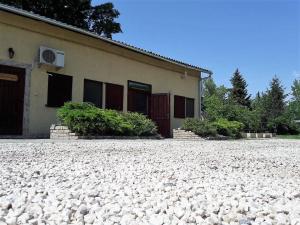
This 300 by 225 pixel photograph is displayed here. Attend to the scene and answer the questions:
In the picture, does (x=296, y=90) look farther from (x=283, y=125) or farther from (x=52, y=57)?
(x=52, y=57)

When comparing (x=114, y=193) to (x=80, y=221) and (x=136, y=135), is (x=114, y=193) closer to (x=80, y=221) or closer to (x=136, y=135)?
(x=80, y=221)

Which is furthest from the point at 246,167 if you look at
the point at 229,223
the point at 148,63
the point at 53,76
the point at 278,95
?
the point at 278,95

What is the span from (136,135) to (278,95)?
Result: 106 ft

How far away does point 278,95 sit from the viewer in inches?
1614

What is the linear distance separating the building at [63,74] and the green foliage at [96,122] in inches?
49.4

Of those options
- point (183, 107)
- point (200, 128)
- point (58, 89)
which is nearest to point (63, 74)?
point (58, 89)

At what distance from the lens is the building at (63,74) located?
11.2 metres

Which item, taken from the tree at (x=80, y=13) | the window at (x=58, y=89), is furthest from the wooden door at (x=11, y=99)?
the tree at (x=80, y=13)

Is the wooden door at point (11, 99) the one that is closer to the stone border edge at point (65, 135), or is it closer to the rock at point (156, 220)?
the stone border edge at point (65, 135)

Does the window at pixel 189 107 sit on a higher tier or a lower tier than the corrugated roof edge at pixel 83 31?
lower

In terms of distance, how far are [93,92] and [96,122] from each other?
3393 mm

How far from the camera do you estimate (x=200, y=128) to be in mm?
13688

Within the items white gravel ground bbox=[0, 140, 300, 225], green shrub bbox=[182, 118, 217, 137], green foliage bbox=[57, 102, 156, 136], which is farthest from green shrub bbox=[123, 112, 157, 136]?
white gravel ground bbox=[0, 140, 300, 225]

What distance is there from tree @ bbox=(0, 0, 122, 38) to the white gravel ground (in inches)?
766
